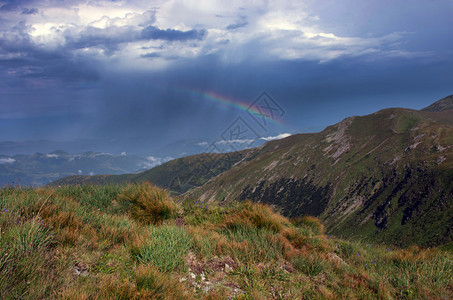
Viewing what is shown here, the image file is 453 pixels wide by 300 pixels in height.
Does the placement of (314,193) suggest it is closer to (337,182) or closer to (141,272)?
(337,182)

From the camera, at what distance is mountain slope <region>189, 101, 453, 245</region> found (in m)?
107

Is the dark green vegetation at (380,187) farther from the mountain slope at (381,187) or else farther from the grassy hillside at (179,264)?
the grassy hillside at (179,264)

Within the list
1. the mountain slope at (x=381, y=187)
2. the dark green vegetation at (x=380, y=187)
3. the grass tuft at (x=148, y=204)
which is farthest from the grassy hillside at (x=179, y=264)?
the mountain slope at (x=381, y=187)

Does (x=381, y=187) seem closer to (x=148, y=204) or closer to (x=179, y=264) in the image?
(x=148, y=204)

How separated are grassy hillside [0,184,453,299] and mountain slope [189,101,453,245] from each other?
84.1 meters

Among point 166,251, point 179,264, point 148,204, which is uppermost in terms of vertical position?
point 148,204

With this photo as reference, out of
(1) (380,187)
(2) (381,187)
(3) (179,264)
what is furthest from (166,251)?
(1) (380,187)

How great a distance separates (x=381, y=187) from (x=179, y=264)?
162 metres

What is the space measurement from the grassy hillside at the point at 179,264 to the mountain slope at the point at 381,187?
8411 cm

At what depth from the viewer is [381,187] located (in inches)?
5517

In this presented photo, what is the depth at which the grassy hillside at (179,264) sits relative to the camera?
11.5 feet

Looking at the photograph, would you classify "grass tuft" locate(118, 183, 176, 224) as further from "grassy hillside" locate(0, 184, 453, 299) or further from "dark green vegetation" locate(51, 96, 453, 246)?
"dark green vegetation" locate(51, 96, 453, 246)

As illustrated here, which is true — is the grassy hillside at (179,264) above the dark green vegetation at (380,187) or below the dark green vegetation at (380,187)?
above

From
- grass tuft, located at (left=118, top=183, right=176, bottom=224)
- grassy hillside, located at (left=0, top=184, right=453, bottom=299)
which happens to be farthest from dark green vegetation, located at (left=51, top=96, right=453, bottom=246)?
grassy hillside, located at (left=0, top=184, right=453, bottom=299)
